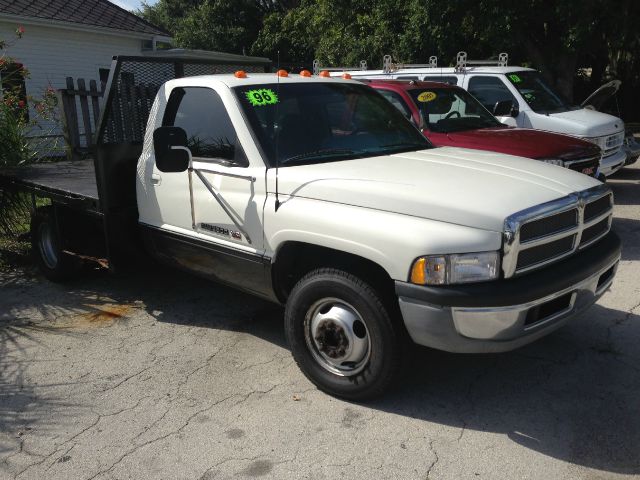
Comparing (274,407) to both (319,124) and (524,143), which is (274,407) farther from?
(524,143)

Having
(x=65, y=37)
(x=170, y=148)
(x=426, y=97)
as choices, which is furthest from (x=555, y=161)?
(x=65, y=37)

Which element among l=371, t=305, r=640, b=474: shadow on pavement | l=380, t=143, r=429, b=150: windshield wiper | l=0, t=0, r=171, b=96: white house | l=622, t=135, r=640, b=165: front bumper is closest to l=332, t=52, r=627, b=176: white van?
l=622, t=135, r=640, b=165: front bumper

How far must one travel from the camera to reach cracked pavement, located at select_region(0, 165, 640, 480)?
320cm

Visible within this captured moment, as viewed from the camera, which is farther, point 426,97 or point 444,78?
point 444,78

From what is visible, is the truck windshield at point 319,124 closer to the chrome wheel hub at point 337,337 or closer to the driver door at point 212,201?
the driver door at point 212,201

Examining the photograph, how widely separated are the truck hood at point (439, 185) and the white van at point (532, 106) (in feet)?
17.0

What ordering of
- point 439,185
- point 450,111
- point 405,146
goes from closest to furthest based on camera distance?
point 439,185 → point 405,146 → point 450,111

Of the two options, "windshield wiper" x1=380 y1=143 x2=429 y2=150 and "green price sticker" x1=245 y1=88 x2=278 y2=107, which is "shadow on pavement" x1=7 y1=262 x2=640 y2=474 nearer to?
"windshield wiper" x1=380 y1=143 x2=429 y2=150

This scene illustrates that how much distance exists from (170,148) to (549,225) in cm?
245

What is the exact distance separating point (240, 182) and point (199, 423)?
156 cm

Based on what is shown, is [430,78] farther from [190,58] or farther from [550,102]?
[190,58]

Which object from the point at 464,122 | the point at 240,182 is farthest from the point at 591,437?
the point at 464,122

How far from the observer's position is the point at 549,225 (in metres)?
3.39

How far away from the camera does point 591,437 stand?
3342mm
